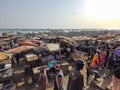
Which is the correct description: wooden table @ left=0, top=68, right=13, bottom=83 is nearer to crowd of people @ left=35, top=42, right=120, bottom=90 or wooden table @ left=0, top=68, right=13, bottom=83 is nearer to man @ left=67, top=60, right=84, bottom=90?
crowd of people @ left=35, top=42, right=120, bottom=90

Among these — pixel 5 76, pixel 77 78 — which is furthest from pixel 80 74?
pixel 5 76

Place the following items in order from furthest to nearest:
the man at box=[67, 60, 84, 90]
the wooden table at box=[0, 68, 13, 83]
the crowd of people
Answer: the wooden table at box=[0, 68, 13, 83]
the man at box=[67, 60, 84, 90]
the crowd of people

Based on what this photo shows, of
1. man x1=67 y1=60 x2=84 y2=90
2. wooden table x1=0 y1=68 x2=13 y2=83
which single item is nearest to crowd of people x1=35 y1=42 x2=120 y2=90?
man x1=67 y1=60 x2=84 y2=90

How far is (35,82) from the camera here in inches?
330

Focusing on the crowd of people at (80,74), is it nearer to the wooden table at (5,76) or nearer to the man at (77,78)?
the man at (77,78)

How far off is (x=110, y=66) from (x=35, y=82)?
5.11 m

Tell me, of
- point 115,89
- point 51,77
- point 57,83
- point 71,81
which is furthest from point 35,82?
point 115,89

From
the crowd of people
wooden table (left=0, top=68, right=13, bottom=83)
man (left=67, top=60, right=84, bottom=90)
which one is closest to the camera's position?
the crowd of people

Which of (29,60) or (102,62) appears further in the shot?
(102,62)

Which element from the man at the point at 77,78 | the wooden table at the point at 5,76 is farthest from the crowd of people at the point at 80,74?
the wooden table at the point at 5,76

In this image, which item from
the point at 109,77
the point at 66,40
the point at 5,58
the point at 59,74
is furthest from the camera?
the point at 66,40

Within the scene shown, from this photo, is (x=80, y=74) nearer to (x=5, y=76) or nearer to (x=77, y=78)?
(x=77, y=78)

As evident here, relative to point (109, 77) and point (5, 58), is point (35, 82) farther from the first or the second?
point (109, 77)

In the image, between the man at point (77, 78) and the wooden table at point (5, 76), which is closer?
the man at point (77, 78)
